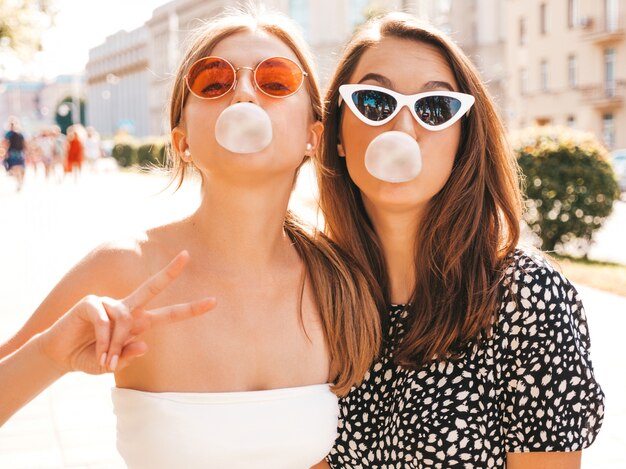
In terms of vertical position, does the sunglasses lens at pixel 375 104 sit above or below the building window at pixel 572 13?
below

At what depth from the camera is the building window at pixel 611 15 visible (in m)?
37.6

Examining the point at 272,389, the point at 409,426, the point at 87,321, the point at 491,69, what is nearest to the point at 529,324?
the point at 409,426

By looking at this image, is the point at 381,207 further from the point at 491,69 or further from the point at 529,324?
the point at 491,69

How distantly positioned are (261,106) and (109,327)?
634 mm

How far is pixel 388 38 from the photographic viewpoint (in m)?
2.20

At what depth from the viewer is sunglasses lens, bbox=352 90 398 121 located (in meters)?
2.03

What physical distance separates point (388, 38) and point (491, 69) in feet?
180

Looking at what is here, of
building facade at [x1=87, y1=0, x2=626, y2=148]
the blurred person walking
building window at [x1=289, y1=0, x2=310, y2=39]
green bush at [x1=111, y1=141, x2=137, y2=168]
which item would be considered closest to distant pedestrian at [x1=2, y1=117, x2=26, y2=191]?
the blurred person walking

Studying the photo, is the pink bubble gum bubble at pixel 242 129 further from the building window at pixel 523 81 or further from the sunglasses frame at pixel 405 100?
the building window at pixel 523 81

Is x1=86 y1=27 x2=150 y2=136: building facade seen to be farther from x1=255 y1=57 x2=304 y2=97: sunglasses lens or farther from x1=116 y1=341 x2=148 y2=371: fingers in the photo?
x1=116 y1=341 x2=148 y2=371: fingers

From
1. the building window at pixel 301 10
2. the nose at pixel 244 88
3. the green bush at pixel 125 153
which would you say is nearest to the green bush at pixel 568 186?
the nose at pixel 244 88

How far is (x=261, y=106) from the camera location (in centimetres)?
177

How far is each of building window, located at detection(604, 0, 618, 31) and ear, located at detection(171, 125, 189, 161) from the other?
39458mm

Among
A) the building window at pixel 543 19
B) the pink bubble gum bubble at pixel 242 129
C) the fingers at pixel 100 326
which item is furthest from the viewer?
the building window at pixel 543 19
